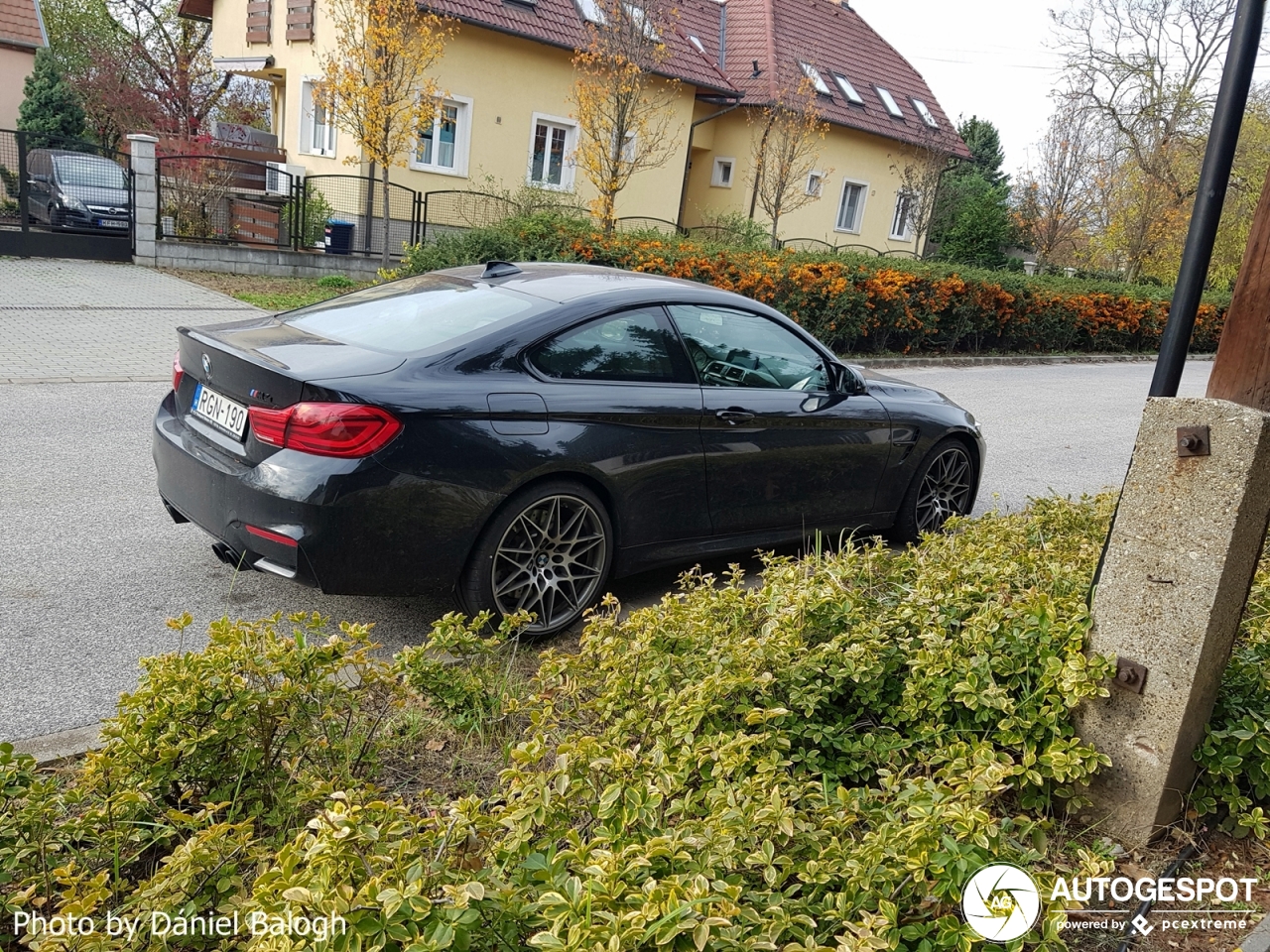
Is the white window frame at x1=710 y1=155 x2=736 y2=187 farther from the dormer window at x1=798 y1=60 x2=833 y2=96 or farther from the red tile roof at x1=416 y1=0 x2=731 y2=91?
the dormer window at x1=798 y1=60 x2=833 y2=96

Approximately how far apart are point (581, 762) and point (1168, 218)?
34.0 meters

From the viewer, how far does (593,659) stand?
3383 mm

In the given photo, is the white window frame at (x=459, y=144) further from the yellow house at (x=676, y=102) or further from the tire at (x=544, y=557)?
the tire at (x=544, y=557)

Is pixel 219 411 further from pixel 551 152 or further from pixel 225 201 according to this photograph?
pixel 551 152

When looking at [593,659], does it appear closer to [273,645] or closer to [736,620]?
[736,620]

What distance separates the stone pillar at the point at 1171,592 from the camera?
9.43 feet

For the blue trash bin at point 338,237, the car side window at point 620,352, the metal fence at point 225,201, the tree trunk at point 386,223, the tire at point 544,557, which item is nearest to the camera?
the tire at point 544,557

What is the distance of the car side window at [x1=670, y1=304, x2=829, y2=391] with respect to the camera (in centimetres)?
507

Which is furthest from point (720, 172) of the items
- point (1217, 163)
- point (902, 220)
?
point (1217, 163)

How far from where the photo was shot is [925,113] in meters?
33.4

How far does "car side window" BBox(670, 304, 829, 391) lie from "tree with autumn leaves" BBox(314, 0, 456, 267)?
13.3m

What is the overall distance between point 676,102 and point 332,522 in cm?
2420

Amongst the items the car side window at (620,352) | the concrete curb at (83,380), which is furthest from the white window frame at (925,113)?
the car side window at (620,352)

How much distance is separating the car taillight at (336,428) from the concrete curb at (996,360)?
10.4 metres
